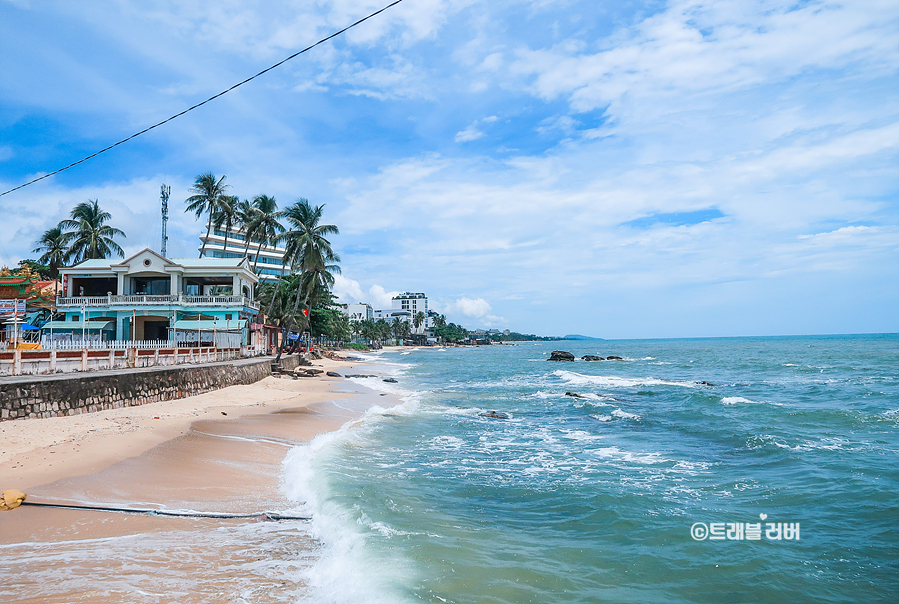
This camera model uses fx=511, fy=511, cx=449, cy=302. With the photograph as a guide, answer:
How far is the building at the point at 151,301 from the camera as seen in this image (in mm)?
31516

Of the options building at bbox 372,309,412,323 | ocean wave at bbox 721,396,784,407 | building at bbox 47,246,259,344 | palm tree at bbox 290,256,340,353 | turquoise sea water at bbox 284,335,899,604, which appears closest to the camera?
turquoise sea water at bbox 284,335,899,604

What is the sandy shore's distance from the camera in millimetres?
4980

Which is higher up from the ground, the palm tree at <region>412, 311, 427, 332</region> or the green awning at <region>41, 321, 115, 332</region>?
the palm tree at <region>412, 311, 427, 332</region>

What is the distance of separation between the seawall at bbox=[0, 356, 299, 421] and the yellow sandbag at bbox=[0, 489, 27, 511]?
6.11 meters

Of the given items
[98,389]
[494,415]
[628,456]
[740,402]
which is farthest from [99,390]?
[740,402]

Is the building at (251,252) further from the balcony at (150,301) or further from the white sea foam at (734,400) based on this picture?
the white sea foam at (734,400)

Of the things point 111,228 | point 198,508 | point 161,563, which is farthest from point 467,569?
point 111,228

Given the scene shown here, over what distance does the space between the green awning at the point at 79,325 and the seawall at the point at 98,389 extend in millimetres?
12697

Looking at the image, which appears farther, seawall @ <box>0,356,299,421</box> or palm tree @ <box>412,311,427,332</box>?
palm tree @ <box>412,311,427,332</box>

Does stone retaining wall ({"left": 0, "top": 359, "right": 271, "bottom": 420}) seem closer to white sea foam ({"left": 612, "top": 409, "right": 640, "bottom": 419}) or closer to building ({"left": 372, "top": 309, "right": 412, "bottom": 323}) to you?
white sea foam ({"left": 612, "top": 409, "right": 640, "bottom": 419})

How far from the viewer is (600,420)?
17625 mm

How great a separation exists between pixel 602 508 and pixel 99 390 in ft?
43.9

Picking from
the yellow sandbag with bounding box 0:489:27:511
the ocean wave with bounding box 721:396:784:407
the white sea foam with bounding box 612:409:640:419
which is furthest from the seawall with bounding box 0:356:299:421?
the ocean wave with bounding box 721:396:784:407

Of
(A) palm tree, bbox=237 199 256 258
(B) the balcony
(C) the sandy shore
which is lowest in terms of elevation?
(C) the sandy shore
